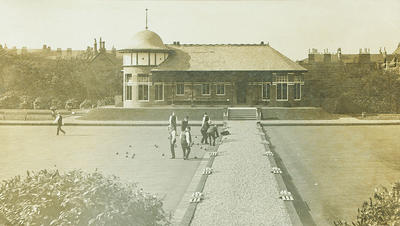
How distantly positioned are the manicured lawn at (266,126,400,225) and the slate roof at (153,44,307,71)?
12753 mm

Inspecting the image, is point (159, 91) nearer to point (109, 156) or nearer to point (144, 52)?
point (144, 52)

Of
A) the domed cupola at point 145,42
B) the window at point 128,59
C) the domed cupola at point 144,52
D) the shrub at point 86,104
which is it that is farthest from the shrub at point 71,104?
the domed cupola at point 145,42

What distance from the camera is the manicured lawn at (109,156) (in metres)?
15.3

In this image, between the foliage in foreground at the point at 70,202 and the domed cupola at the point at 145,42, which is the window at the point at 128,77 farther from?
the foliage in foreground at the point at 70,202

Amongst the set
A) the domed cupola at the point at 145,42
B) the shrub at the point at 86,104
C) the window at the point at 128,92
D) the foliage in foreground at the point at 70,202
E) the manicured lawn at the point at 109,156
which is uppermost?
the domed cupola at the point at 145,42

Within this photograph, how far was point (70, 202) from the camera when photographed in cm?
721

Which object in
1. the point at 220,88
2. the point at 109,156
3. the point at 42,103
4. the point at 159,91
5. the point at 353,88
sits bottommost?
the point at 109,156

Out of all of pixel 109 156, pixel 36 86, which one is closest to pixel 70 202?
pixel 109 156

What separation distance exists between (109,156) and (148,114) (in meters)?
19.6

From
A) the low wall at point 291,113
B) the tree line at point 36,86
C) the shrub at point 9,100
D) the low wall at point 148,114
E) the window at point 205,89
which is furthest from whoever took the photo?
the window at point 205,89

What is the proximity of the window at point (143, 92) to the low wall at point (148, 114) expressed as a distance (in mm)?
4793

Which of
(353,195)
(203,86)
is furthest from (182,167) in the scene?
(203,86)

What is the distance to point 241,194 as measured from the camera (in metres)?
12.3

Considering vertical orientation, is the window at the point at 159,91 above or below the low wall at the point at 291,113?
above
